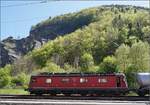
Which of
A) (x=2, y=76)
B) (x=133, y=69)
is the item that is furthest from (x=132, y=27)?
(x=133, y=69)

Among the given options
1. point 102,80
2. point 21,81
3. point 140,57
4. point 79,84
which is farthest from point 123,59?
point 102,80

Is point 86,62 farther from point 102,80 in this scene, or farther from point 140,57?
point 102,80

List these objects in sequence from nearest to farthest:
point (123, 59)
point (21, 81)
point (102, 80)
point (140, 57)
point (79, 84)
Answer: point (102, 80) → point (79, 84) → point (140, 57) → point (123, 59) → point (21, 81)

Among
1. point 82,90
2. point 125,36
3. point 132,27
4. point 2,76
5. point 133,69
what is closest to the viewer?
point 82,90

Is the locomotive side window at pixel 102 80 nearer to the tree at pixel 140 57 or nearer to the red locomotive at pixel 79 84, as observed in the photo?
the red locomotive at pixel 79 84

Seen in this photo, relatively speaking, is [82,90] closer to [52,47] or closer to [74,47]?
[74,47]

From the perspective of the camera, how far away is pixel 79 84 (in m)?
38.3

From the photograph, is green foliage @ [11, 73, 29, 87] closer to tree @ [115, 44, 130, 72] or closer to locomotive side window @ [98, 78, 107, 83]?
tree @ [115, 44, 130, 72]

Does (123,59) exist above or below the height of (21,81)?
above

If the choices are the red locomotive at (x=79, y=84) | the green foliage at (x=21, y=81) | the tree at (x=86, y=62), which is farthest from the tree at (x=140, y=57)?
the red locomotive at (x=79, y=84)

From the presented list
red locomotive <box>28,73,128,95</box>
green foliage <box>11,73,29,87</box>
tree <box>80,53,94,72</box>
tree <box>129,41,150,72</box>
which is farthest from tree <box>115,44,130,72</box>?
red locomotive <box>28,73,128,95</box>

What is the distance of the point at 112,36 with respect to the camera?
130500mm

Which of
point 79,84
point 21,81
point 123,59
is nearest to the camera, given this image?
point 79,84

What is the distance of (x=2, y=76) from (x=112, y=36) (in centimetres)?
4903
